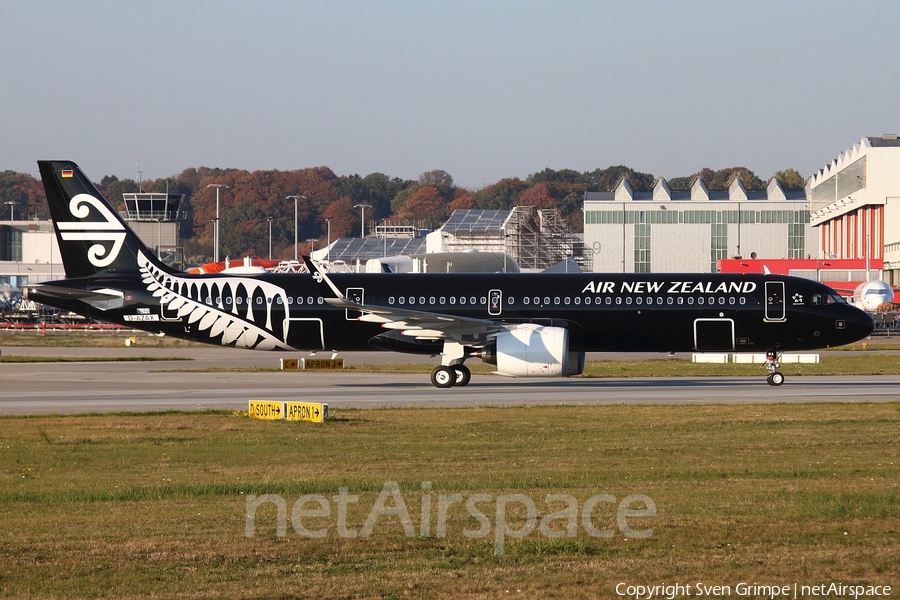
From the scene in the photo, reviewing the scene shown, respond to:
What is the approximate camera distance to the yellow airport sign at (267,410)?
26.2 m

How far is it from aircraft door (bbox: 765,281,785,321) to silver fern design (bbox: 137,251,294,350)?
1597 centimetres

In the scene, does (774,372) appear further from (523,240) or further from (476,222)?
(476,222)

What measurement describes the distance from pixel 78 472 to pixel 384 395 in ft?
54.3

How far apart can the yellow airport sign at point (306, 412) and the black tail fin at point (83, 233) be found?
14.4m

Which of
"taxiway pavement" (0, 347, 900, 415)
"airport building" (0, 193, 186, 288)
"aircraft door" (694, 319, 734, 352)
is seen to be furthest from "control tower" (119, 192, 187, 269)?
"aircraft door" (694, 319, 734, 352)

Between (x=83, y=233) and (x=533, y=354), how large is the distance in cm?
1632

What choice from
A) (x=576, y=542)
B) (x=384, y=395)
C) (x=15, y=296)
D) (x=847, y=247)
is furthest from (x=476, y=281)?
(x=15, y=296)

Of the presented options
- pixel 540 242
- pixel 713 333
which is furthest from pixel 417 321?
pixel 540 242

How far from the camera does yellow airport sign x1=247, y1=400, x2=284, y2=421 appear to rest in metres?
26.2

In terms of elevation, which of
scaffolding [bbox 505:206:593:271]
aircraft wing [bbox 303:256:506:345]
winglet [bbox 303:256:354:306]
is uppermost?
scaffolding [bbox 505:206:593:271]

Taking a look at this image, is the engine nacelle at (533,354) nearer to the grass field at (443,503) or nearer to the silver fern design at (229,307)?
the silver fern design at (229,307)

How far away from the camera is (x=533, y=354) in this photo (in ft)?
111

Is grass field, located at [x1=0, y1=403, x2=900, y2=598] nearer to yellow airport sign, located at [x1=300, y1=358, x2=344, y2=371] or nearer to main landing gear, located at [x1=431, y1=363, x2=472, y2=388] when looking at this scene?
main landing gear, located at [x1=431, y1=363, x2=472, y2=388]

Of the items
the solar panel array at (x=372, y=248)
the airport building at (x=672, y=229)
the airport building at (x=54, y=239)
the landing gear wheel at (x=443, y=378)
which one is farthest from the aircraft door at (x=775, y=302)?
the solar panel array at (x=372, y=248)
